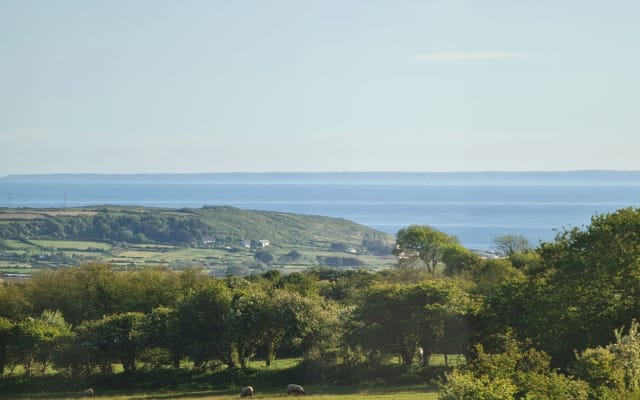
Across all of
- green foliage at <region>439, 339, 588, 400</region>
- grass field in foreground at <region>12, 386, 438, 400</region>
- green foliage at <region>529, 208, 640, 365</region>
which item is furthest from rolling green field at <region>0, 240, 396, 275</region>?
green foliage at <region>439, 339, 588, 400</region>

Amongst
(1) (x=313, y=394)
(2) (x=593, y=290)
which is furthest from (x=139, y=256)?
(2) (x=593, y=290)

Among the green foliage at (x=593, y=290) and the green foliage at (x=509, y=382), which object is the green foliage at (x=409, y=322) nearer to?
the green foliage at (x=593, y=290)

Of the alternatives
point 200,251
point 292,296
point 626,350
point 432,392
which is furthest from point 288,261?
point 626,350

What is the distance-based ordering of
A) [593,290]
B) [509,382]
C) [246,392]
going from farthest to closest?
[246,392]
[593,290]
[509,382]

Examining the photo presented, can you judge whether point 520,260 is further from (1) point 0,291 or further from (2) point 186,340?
(1) point 0,291

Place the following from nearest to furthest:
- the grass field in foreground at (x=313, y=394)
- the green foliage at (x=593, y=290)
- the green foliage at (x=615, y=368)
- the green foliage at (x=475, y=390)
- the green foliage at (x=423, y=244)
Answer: the green foliage at (x=475, y=390)
the green foliage at (x=615, y=368)
the green foliage at (x=593, y=290)
the grass field in foreground at (x=313, y=394)
the green foliage at (x=423, y=244)

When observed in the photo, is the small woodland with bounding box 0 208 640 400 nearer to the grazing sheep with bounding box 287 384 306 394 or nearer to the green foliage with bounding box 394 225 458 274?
the grazing sheep with bounding box 287 384 306 394

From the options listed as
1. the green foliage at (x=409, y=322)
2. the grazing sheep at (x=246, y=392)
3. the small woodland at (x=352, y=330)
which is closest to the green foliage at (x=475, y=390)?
the small woodland at (x=352, y=330)

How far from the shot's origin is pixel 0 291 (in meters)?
59.3

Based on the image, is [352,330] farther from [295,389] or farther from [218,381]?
[218,381]

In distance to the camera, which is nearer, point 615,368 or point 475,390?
point 475,390

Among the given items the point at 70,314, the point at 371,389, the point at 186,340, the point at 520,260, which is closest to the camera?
the point at 371,389

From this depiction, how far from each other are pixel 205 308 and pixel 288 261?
13436 centimetres

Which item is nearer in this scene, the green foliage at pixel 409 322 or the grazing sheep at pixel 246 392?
the grazing sheep at pixel 246 392
